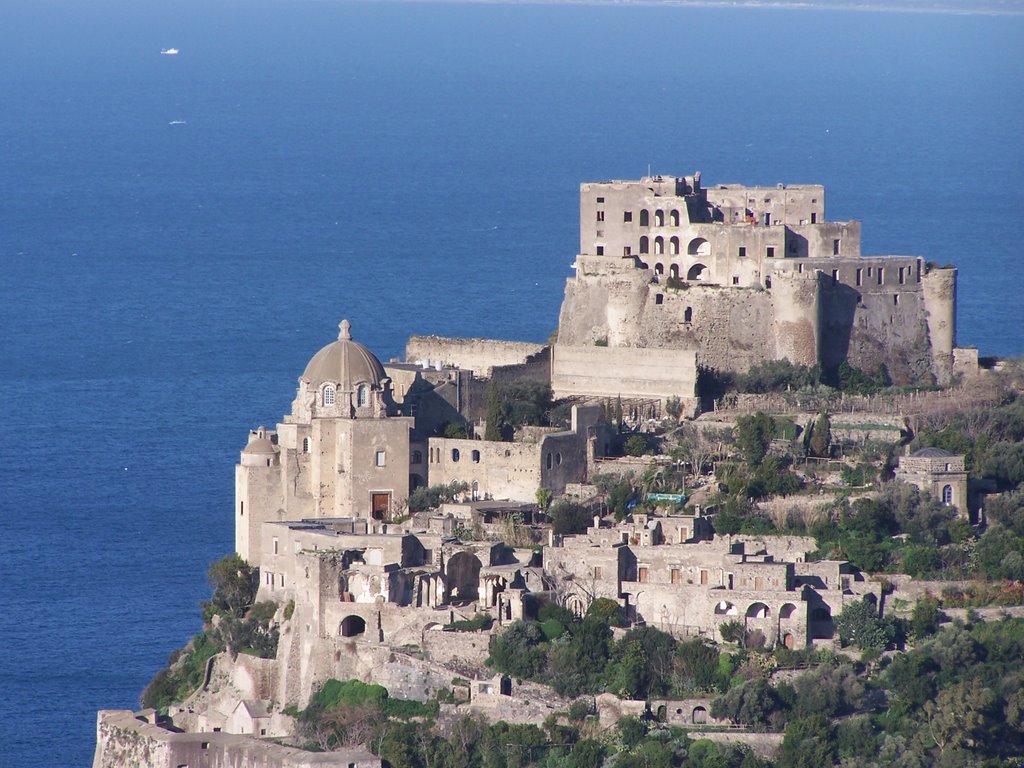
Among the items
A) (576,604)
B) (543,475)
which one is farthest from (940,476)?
(543,475)

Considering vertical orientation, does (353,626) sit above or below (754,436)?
below

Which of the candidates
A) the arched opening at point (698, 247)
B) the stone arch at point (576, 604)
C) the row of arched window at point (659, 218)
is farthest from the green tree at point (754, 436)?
the row of arched window at point (659, 218)

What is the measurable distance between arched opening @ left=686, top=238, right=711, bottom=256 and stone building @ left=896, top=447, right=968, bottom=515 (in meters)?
11.4

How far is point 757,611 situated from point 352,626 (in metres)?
8.03

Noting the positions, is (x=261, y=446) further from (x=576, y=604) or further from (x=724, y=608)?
(x=724, y=608)

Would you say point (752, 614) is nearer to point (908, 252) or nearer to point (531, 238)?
point (908, 252)

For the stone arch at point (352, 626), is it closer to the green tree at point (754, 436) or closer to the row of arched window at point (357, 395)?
the row of arched window at point (357, 395)

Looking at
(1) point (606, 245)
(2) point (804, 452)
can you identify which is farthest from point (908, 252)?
(2) point (804, 452)

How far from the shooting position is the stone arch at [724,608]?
204ft

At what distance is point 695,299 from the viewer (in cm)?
7462

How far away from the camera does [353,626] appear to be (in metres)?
64.3

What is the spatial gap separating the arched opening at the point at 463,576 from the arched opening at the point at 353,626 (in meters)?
1.81

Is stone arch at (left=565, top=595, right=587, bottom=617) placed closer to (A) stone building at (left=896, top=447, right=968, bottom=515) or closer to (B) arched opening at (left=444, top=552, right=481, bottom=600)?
(B) arched opening at (left=444, top=552, right=481, bottom=600)

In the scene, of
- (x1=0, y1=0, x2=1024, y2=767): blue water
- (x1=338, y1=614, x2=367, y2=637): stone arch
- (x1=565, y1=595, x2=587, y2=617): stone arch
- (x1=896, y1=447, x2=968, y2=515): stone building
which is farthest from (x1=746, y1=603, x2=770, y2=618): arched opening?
(x1=0, y1=0, x2=1024, y2=767): blue water
